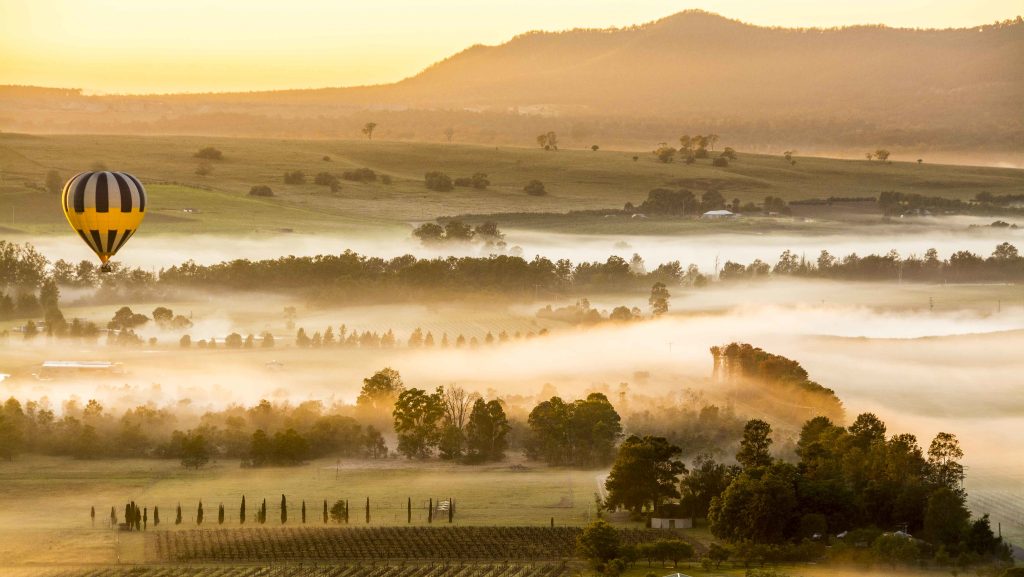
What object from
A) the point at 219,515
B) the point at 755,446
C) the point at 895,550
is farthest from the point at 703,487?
the point at 219,515

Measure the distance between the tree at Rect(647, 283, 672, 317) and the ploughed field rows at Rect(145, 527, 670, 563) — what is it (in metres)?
49.4

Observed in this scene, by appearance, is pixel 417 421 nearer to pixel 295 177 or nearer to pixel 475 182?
pixel 295 177

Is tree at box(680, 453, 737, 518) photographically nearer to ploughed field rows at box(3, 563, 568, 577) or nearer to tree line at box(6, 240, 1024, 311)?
ploughed field rows at box(3, 563, 568, 577)

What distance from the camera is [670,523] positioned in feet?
200

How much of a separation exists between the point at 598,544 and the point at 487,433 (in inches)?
614

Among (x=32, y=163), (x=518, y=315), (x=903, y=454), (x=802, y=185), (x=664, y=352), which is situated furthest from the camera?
(x=802, y=185)

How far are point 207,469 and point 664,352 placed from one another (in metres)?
→ 31.1

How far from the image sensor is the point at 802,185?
173 m

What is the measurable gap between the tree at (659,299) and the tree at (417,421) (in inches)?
1406

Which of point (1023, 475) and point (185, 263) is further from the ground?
point (185, 263)

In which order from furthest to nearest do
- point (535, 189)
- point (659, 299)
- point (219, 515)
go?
point (535, 189) < point (659, 299) < point (219, 515)

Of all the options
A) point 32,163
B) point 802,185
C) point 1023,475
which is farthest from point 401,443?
point 802,185

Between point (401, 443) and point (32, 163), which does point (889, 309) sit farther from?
point (32, 163)

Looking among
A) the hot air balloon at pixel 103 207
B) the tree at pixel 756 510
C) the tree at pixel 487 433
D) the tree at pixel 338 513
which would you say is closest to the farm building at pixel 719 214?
the hot air balloon at pixel 103 207
